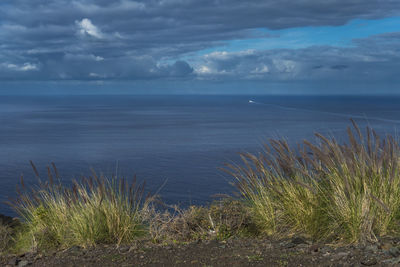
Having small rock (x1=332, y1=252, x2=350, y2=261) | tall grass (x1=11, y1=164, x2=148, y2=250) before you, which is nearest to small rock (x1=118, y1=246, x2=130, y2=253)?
tall grass (x1=11, y1=164, x2=148, y2=250)

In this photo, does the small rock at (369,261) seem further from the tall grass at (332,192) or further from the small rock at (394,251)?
the tall grass at (332,192)

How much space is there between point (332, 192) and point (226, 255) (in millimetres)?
2459

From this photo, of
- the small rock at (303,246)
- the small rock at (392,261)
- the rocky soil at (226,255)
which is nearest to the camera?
the small rock at (392,261)

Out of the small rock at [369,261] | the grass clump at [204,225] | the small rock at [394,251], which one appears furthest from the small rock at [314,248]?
the grass clump at [204,225]

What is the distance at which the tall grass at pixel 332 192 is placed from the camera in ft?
22.2

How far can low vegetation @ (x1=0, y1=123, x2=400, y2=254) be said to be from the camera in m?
6.94

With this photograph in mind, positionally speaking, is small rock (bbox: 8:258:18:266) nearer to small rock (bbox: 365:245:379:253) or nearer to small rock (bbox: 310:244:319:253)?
small rock (bbox: 310:244:319:253)

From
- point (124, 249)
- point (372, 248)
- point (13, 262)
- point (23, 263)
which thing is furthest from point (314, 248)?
point (13, 262)

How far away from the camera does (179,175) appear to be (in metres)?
37.2

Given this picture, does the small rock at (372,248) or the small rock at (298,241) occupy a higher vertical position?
the small rock at (372,248)

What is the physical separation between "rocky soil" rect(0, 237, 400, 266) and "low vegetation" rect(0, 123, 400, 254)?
1.31 ft

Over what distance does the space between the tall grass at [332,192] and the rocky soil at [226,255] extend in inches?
19.3

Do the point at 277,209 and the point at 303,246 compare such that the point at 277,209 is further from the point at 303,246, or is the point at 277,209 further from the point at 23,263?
the point at 23,263

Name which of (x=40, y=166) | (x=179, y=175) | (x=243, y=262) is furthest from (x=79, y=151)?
(x=243, y=262)
